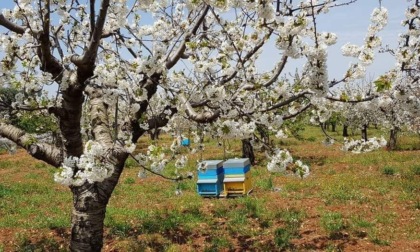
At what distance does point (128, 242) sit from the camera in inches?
346

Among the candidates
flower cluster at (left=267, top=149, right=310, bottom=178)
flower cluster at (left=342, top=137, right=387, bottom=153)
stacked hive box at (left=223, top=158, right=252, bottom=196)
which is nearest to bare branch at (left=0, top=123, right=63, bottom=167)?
flower cluster at (left=267, top=149, right=310, bottom=178)

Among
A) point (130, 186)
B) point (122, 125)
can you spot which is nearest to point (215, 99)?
point (122, 125)

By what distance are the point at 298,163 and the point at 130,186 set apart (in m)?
11.9

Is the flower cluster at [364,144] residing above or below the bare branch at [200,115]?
below

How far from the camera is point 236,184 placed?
12.7m

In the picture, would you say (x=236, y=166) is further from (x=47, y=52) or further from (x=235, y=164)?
(x=47, y=52)

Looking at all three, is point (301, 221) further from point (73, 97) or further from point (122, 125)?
point (73, 97)

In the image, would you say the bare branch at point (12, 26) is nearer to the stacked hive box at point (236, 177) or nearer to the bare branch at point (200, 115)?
the bare branch at point (200, 115)

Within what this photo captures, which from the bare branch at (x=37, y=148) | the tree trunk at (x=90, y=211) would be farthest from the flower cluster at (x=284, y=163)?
the bare branch at (x=37, y=148)

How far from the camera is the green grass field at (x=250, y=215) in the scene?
8.70 metres

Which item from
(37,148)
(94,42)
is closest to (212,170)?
(37,148)

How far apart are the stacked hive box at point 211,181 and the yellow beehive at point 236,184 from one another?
10.7 inches

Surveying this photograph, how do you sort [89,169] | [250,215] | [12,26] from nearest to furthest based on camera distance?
[89,169] < [12,26] < [250,215]

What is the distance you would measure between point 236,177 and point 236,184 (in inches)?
9.0
